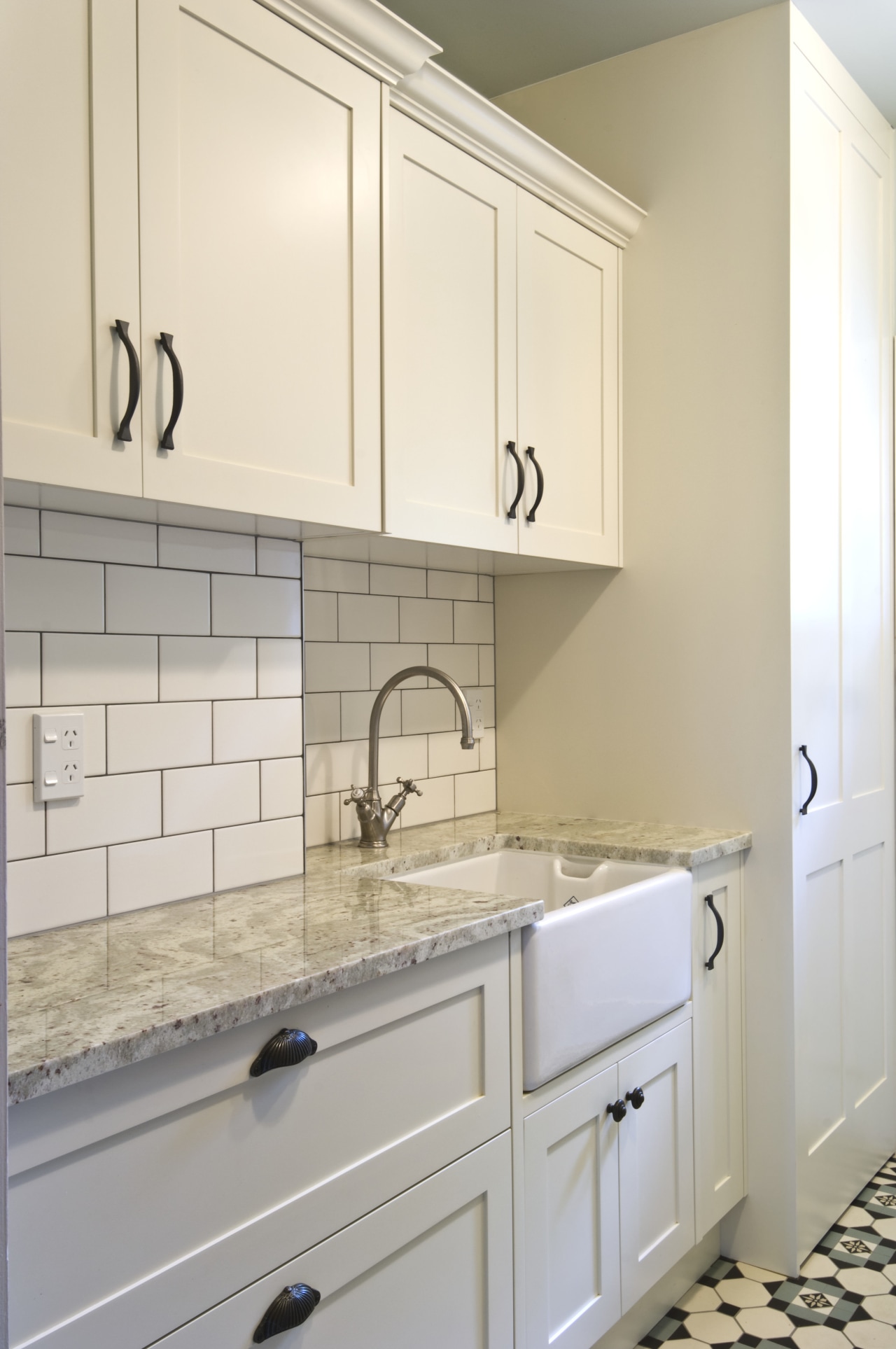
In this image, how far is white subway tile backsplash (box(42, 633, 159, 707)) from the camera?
1.42 meters

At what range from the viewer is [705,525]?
2.24m

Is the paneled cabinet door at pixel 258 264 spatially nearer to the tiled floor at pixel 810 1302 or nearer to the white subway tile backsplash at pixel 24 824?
the white subway tile backsplash at pixel 24 824

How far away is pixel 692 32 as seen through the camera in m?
2.24

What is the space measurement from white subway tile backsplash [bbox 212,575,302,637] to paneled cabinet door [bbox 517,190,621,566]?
499 mm

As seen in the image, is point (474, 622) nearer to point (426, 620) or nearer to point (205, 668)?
point (426, 620)

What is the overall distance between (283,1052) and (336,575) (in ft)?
3.80

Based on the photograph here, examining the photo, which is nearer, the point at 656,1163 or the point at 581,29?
the point at 656,1163

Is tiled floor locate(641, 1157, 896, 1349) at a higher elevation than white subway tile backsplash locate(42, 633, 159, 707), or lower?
lower

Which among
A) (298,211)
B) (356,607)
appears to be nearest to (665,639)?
(356,607)

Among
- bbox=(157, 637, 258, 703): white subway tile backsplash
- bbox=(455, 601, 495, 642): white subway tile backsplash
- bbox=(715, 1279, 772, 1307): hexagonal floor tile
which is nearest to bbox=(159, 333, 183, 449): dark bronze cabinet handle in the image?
bbox=(157, 637, 258, 703): white subway tile backsplash

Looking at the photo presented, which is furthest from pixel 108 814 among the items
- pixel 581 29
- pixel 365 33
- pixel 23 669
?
pixel 581 29

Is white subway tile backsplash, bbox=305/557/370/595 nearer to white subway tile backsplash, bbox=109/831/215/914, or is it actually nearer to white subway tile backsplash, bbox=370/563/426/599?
white subway tile backsplash, bbox=370/563/426/599

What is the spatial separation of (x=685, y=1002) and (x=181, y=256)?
1557mm

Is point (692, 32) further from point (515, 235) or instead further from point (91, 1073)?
point (91, 1073)
